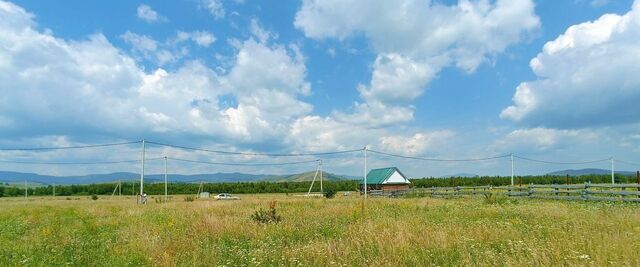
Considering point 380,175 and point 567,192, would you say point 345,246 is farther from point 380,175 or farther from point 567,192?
point 380,175

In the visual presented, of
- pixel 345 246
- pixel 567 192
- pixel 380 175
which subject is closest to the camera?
pixel 345 246

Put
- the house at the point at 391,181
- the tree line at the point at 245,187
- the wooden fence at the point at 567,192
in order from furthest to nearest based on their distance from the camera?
the tree line at the point at 245,187 < the house at the point at 391,181 < the wooden fence at the point at 567,192

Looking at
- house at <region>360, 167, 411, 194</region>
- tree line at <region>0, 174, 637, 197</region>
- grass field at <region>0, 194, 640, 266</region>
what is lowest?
tree line at <region>0, 174, 637, 197</region>

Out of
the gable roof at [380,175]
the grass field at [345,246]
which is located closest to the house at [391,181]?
the gable roof at [380,175]

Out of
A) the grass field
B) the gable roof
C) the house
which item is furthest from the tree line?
the grass field

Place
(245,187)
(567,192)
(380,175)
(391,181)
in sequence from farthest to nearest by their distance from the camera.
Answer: (245,187) < (380,175) < (391,181) < (567,192)

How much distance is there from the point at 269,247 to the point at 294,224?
3.98 m

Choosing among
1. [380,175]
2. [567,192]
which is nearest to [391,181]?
[380,175]

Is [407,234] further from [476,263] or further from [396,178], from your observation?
[396,178]

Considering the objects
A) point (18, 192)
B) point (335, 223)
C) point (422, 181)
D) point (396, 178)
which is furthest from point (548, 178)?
point (18, 192)

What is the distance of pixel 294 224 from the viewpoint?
1398cm

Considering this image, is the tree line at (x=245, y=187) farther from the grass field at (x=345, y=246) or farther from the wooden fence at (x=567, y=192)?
the grass field at (x=345, y=246)

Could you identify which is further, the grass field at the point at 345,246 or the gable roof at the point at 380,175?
the gable roof at the point at 380,175

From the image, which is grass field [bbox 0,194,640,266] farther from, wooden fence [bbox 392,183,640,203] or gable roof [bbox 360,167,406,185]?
gable roof [bbox 360,167,406,185]
